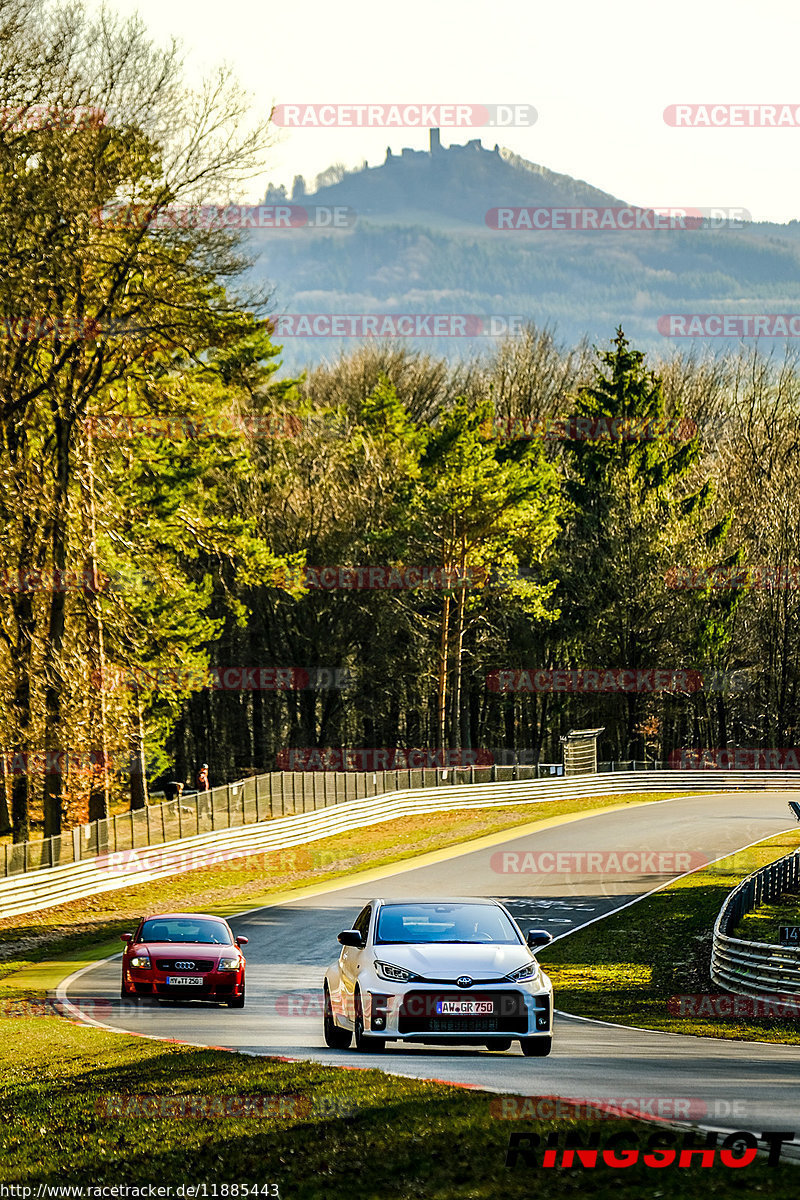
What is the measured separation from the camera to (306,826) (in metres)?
44.7

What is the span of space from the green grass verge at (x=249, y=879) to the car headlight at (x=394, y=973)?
1567 centimetres

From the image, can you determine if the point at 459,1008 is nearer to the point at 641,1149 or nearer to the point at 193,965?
the point at 641,1149

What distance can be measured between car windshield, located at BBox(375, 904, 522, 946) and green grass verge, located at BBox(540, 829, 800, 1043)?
574cm

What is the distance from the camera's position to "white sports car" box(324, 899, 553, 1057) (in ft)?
41.9

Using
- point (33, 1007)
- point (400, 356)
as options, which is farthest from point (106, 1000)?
point (400, 356)

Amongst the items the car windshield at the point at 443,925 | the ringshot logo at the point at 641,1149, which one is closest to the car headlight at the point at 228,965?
the car windshield at the point at 443,925

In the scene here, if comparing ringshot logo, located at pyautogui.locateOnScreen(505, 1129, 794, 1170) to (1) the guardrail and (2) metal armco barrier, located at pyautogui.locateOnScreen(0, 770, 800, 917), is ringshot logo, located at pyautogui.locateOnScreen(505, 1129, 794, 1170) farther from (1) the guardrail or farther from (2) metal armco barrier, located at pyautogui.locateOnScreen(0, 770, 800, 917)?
(1) the guardrail

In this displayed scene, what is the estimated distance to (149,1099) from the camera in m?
11.5

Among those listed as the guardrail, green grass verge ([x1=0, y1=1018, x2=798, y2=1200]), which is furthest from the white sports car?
the guardrail

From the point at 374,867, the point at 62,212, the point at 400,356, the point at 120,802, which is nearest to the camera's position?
the point at 62,212

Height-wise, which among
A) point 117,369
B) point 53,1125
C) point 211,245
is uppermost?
point 211,245

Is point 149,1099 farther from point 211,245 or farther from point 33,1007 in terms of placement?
point 211,245

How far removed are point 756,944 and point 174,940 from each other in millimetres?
8816

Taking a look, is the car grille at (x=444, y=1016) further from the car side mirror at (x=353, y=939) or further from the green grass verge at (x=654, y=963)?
the green grass verge at (x=654, y=963)
